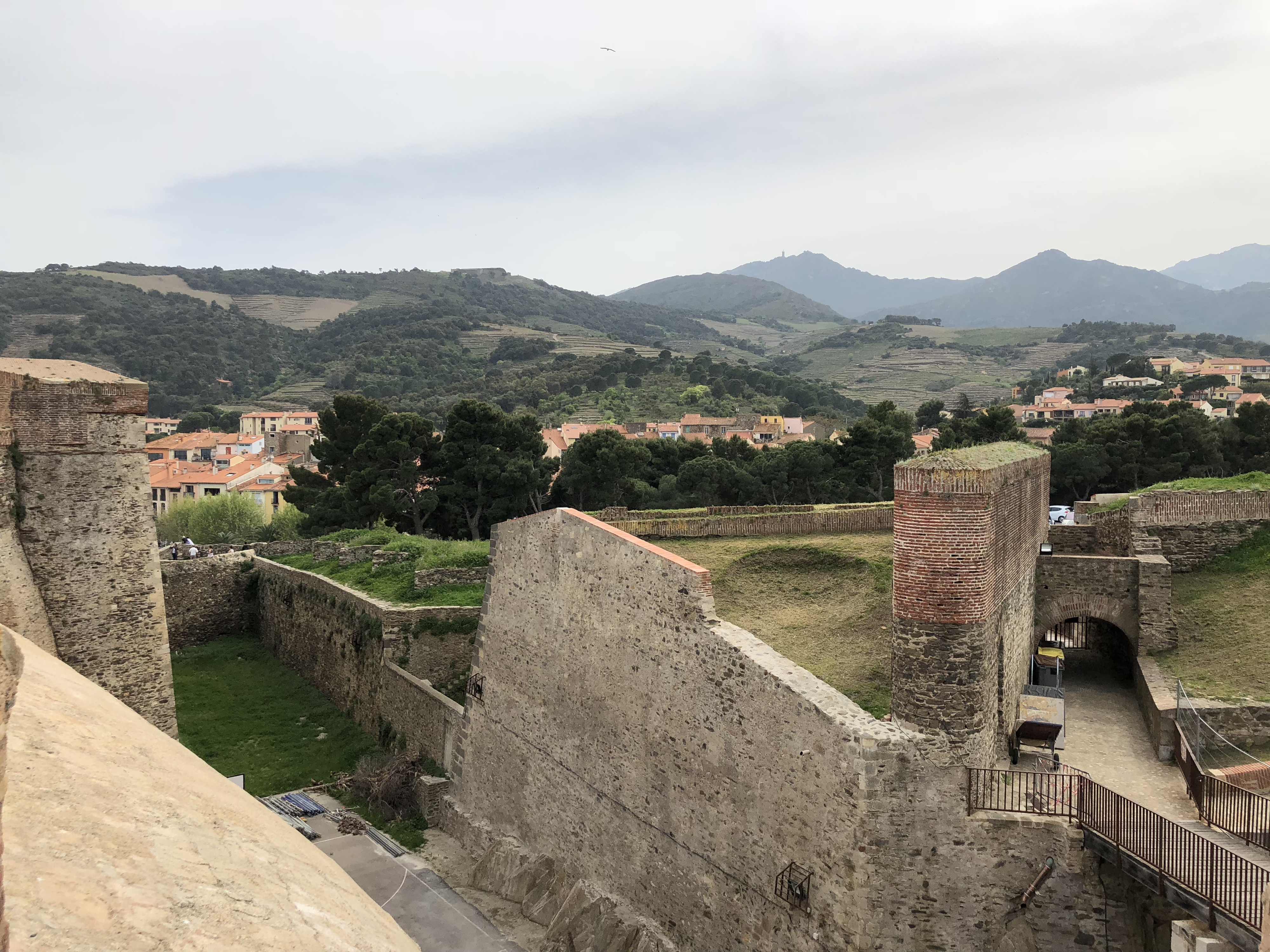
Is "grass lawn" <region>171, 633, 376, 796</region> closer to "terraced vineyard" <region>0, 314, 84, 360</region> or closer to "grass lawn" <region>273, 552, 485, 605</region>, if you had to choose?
"grass lawn" <region>273, 552, 485, 605</region>

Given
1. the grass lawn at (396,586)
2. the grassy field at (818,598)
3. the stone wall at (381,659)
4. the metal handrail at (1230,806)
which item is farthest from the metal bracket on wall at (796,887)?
the grass lawn at (396,586)

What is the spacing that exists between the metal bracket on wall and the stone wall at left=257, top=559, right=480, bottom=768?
27.7 feet

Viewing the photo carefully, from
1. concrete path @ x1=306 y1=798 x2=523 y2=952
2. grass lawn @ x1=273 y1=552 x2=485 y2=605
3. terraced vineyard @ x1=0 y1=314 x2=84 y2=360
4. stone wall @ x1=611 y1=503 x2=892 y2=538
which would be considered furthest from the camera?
terraced vineyard @ x1=0 y1=314 x2=84 y2=360

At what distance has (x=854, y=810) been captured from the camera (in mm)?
9742

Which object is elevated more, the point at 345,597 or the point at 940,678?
the point at 940,678

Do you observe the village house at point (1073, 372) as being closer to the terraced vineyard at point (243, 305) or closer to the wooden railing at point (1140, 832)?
the wooden railing at point (1140, 832)

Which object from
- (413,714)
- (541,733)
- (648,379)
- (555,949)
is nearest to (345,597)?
(413,714)

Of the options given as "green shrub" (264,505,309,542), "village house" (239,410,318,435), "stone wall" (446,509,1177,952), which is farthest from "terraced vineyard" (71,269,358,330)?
"stone wall" (446,509,1177,952)

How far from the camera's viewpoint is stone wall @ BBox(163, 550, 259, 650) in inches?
1145

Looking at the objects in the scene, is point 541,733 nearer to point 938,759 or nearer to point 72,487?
point 938,759

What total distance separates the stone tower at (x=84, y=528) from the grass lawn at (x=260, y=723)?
5.81 m

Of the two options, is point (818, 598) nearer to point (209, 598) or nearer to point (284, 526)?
point (209, 598)

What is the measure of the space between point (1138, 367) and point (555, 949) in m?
117

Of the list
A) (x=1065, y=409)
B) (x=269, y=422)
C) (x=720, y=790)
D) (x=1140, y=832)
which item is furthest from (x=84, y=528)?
(x=1065, y=409)
